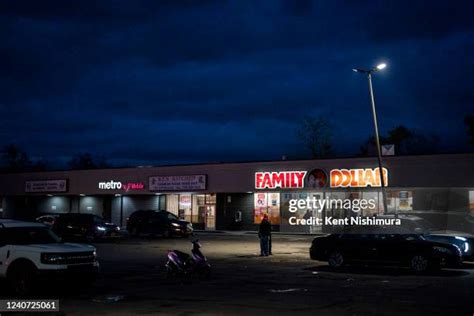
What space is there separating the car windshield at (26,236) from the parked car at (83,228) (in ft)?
61.9

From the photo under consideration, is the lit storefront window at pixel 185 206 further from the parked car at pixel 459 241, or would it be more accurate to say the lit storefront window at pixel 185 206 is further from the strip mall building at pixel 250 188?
the parked car at pixel 459 241

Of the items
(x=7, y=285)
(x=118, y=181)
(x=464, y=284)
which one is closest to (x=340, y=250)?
(x=464, y=284)

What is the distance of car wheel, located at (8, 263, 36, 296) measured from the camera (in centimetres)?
1341

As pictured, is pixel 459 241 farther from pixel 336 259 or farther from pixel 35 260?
pixel 35 260

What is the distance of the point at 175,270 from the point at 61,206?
4676 centimetres

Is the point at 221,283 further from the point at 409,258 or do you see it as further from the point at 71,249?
the point at 409,258

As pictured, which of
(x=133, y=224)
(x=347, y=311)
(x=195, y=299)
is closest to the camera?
(x=347, y=311)

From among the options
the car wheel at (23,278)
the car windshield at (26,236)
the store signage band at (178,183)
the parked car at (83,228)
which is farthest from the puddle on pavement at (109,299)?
the store signage band at (178,183)

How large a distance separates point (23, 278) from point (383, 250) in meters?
11.2

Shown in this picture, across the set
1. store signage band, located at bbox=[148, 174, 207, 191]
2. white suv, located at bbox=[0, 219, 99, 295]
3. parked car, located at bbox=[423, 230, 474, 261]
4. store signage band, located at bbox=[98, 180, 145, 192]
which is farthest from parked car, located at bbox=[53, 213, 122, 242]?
white suv, located at bbox=[0, 219, 99, 295]

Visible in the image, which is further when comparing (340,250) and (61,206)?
(61,206)

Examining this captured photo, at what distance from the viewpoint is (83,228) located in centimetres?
3388

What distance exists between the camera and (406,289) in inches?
596

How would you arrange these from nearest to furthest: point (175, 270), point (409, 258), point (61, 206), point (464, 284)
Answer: point (464, 284) < point (175, 270) < point (409, 258) < point (61, 206)
